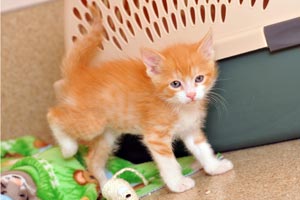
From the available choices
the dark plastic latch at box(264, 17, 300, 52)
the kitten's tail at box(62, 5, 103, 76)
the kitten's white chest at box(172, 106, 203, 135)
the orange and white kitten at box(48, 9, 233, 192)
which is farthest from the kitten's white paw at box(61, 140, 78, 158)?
the dark plastic latch at box(264, 17, 300, 52)

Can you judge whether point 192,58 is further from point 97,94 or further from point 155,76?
point 97,94

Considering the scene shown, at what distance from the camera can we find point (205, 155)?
4.04 feet

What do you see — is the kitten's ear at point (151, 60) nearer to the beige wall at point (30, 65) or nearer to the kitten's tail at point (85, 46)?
the kitten's tail at point (85, 46)

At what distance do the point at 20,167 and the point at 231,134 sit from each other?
0.58 metres

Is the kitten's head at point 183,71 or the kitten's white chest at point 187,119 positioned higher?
the kitten's head at point 183,71

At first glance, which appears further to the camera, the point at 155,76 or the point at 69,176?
the point at 69,176

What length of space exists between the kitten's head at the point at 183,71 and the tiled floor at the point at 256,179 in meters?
0.21

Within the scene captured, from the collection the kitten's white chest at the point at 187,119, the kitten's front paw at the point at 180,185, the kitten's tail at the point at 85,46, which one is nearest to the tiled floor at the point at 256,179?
the kitten's front paw at the point at 180,185

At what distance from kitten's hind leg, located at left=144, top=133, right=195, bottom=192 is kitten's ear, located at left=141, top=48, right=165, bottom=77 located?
0.16 metres

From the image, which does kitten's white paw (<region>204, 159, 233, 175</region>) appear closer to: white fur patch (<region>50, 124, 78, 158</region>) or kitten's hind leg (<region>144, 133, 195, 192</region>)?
kitten's hind leg (<region>144, 133, 195, 192</region>)

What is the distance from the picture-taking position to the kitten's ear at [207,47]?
3.66ft

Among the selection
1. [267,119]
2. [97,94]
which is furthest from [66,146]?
[267,119]

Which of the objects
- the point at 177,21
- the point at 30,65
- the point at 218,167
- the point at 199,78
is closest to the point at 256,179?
the point at 218,167

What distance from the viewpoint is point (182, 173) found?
4.13ft
